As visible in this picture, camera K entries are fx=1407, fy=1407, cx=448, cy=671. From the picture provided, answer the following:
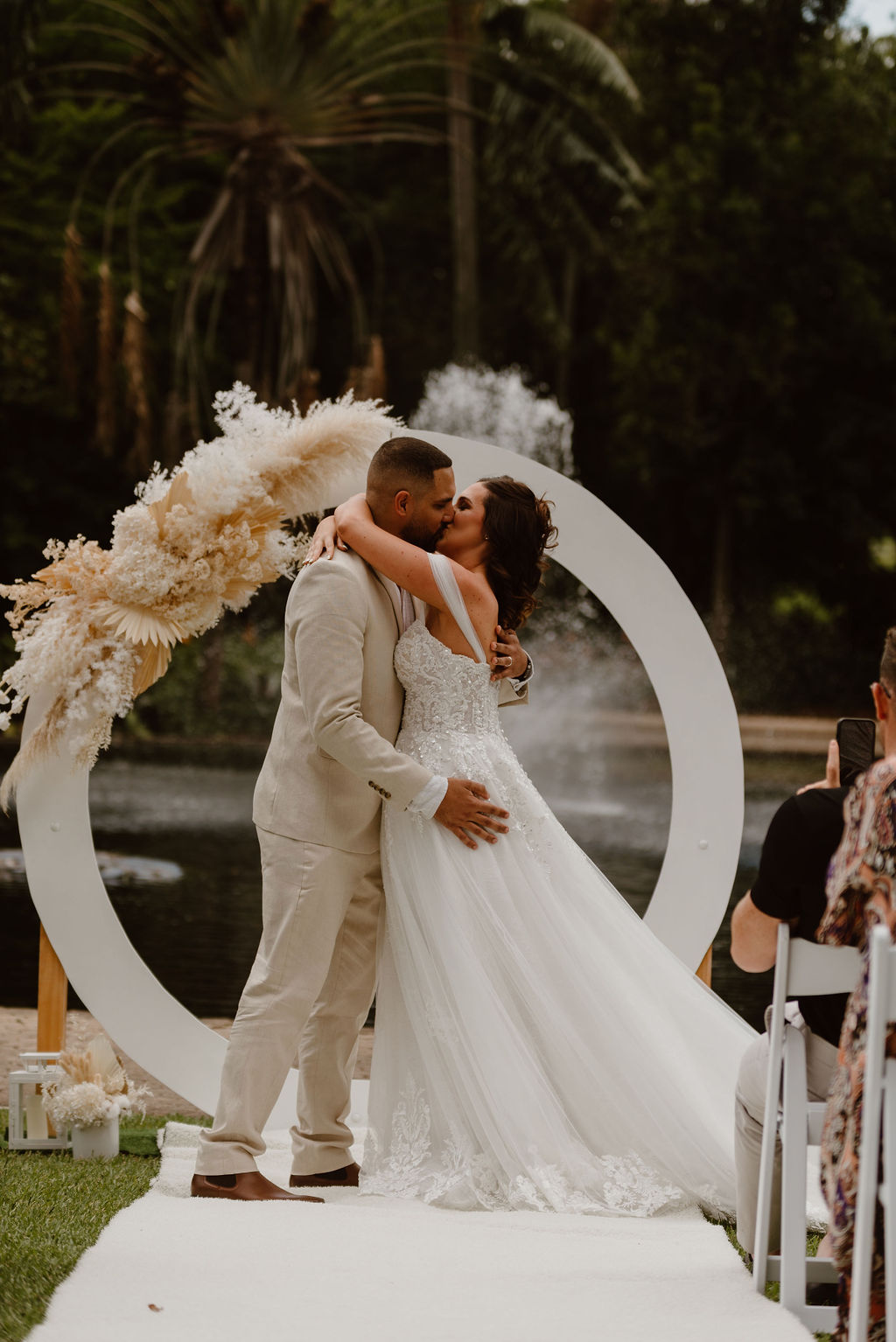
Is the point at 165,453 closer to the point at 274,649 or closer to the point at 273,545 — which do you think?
the point at 274,649

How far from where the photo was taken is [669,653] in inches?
175

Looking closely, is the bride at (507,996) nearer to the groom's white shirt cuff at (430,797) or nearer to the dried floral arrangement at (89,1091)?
the groom's white shirt cuff at (430,797)

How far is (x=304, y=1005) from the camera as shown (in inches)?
140

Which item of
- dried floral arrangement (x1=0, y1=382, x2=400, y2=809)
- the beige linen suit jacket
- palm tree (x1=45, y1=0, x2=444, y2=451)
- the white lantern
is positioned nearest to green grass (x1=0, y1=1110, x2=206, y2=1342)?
the white lantern

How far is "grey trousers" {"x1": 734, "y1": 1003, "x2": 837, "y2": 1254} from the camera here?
2799 mm

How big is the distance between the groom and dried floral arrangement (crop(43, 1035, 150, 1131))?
0.55 meters

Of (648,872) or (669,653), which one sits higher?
(669,653)

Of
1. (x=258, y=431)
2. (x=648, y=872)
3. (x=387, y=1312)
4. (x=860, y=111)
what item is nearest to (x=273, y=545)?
(x=258, y=431)

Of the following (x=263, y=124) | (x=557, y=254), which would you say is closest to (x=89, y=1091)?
(x=263, y=124)

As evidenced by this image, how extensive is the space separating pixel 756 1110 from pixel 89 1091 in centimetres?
196

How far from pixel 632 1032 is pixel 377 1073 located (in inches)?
26.2

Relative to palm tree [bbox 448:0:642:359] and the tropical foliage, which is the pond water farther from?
palm tree [bbox 448:0:642:359]

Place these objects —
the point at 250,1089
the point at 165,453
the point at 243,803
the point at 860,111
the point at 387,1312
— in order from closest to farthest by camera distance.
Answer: the point at 387,1312, the point at 250,1089, the point at 243,803, the point at 165,453, the point at 860,111

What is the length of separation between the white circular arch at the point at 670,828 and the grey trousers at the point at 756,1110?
52.0 inches
